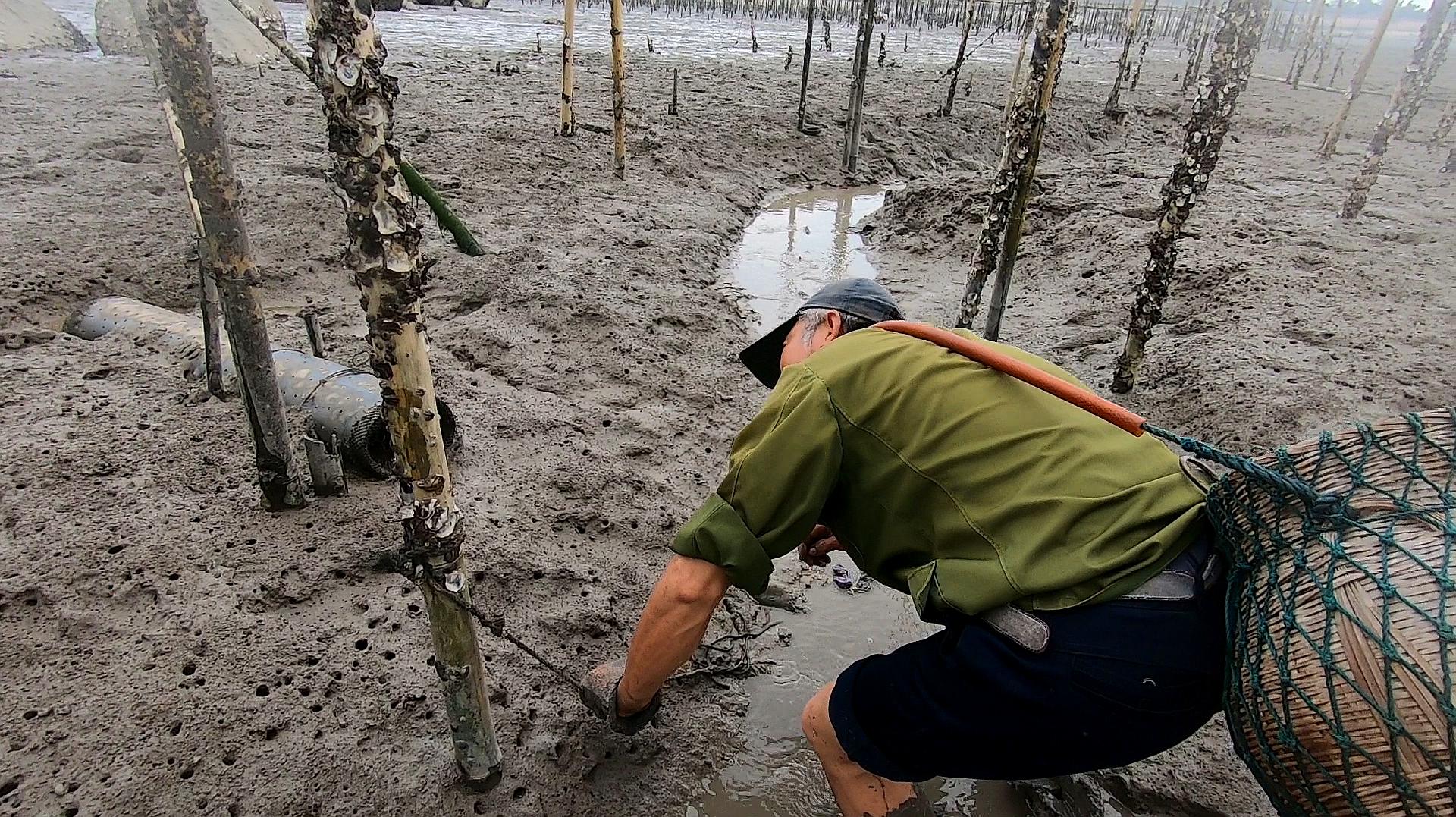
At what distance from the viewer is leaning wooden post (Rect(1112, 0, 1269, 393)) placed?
396 centimetres

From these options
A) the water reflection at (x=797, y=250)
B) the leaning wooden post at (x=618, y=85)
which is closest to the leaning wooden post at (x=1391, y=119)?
the water reflection at (x=797, y=250)

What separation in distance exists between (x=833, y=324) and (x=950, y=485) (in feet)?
2.15

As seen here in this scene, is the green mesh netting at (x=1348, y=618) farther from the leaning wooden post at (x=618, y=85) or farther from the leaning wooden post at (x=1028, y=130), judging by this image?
the leaning wooden post at (x=618, y=85)

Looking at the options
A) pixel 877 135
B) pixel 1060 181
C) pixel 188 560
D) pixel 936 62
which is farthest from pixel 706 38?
pixel 188 560

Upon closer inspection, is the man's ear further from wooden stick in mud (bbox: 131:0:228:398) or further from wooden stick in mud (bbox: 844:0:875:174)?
wooden stick in mud (bbox: 844:0:875:174)

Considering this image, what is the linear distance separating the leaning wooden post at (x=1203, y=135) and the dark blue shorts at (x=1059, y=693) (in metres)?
3.42

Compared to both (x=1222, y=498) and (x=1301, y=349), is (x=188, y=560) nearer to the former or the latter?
(x=1222, y=498)

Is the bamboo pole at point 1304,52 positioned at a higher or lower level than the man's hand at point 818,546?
higher

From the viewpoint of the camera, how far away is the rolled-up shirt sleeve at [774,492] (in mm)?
1735

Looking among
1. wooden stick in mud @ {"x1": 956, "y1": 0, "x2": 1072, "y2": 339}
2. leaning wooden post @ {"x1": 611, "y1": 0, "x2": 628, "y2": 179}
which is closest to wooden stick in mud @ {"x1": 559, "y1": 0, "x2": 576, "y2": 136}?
leaning wooden post @ {"x1": 611, "y1": 0, "x2": 628, "y2": 179}

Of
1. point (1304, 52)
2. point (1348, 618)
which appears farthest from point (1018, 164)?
point (1304, 52)

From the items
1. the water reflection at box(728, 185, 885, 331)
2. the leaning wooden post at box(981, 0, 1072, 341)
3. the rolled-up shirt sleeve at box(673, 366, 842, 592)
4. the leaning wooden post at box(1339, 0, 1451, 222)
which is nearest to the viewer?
the rolled-up shirt sleeve at box(673, 366, 842, 592)

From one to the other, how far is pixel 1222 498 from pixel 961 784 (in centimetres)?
142

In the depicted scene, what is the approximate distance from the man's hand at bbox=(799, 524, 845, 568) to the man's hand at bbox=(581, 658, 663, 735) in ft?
1.96
